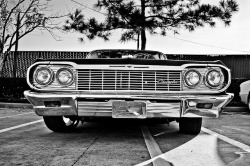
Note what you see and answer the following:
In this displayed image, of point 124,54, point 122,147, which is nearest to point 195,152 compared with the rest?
point 122,147

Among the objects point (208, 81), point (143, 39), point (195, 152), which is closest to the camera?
point (195, 152)

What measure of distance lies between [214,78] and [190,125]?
0.76 meters

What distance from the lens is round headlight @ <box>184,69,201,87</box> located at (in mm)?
3598

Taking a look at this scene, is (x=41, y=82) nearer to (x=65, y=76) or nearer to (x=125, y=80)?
(x=65, y=76)

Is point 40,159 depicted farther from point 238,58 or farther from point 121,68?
point 238,58

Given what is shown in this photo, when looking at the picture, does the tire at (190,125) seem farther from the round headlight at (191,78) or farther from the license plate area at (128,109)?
the license plate area at (128,109)

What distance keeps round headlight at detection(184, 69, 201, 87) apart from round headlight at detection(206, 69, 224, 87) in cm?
12

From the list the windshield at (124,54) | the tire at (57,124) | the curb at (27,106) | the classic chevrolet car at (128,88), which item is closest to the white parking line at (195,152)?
the classic chevrolet car at (128,88)

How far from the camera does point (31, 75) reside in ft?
12.0

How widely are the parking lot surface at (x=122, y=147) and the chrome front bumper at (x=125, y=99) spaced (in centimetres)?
34

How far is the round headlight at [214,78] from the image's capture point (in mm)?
3610

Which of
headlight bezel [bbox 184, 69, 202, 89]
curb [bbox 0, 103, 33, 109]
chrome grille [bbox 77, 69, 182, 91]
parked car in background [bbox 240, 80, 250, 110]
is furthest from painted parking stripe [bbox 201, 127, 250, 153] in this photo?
curb [bbox 0, 103, 33, 109]

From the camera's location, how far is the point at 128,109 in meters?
3.38

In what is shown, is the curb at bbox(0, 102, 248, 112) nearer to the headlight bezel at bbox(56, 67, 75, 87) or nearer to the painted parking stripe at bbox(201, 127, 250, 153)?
the painted parking stripe at bbox(201, 127, 250, 153)
